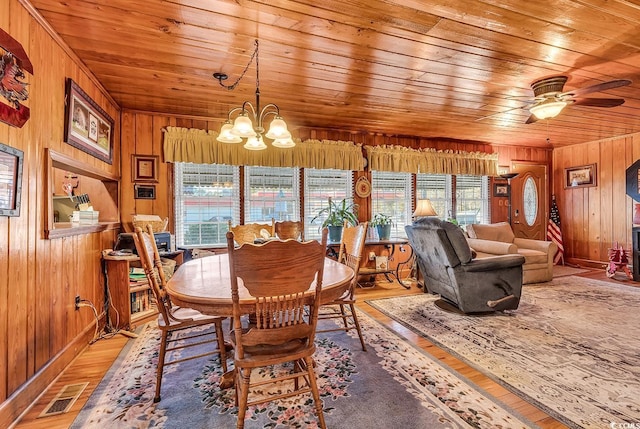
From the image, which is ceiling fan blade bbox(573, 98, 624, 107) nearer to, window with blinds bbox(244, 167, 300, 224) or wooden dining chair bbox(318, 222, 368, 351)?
wooden dining chair bbox(318, 222, 368, 351)

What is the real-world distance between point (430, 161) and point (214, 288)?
461 cm

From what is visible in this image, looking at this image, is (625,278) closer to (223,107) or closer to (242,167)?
(242,167)

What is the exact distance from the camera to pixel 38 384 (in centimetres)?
198

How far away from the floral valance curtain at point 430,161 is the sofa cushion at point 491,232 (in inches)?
40.7

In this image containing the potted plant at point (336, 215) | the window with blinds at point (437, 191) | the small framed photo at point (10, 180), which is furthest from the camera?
the window with blinds at point (437, 191)

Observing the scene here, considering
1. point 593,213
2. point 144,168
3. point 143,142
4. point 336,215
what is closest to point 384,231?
point 336,215

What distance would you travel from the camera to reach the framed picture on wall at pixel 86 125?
2452 millimetres

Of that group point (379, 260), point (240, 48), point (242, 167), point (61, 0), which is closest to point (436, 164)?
point (379, 260)

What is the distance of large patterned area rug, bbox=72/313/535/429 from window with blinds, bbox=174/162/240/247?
2073 mm

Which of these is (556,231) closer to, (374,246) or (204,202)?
(374,246)

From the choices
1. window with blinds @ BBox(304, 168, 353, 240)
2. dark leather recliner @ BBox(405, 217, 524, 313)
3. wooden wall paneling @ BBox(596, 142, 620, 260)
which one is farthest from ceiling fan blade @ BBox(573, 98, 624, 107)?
wooden wall paneling @ BBox(596, 142, 620, 260)

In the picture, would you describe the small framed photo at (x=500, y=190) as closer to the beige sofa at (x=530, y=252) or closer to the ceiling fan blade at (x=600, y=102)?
the beige sofa at (x=530, y=252)

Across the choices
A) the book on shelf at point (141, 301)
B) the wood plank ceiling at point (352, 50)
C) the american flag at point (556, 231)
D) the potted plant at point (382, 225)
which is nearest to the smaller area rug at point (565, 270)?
the american flag at point (556, 231)

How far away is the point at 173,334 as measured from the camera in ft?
9.71
